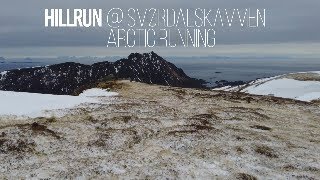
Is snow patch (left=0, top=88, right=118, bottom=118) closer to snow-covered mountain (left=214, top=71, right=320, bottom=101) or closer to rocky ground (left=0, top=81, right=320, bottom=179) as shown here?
rocky ground (left=0, top=81, right=320, bottom=179)

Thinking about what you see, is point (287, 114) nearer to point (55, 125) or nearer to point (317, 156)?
point (317, 156)

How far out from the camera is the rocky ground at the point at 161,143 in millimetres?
29453

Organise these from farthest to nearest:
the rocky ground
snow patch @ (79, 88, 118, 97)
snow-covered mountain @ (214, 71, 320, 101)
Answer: snow-covered mountain @ (214, 71, 320, 101) < snow patch @ (79, 88, 118, 97) < the rocky ground

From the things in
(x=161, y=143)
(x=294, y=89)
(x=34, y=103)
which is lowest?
(x=161, y=143)

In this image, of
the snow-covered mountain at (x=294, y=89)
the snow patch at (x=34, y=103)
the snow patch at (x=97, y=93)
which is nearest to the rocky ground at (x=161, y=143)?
the snow patch at (x=34, y=103)

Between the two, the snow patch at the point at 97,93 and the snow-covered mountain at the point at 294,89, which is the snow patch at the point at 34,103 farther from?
the snow-covered mountain at the point at 294,89

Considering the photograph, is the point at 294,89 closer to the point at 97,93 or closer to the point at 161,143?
the point at 97,93

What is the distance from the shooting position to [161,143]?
117 ft

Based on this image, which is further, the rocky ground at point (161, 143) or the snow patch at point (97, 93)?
the snow patch at point (97, 93)

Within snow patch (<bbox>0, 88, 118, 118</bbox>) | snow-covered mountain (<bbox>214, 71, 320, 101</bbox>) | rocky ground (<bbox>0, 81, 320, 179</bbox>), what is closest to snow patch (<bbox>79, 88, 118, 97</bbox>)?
snow patch (<bbox>0, 88, 118, 118</bbox>)

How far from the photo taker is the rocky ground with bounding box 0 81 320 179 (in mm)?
29453

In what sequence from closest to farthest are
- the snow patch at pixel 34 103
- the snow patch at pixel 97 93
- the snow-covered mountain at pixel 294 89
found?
the snow patch at pixel 34 103 < the snow patch at pixel 97 93 < the snow-covered mountain at pixel 294 89

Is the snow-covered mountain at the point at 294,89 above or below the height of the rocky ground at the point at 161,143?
above

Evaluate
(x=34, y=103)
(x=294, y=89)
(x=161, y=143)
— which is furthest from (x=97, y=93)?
(x=294, y=89)
